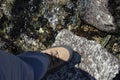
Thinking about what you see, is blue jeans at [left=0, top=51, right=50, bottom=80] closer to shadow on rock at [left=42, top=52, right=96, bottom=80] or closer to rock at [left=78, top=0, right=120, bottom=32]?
shadow on rock at [left=42, top=52, right=96, bottom=80]

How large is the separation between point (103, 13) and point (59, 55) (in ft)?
2.15

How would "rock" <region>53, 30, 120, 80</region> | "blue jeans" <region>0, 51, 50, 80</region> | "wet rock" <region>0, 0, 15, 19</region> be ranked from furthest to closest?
"wet rock" <region>0, 0, 15, 19</region> < "rock" <region>53, 30, 120, 80</region> < "blue jeans" <region>0, 51, 50, 80</region>

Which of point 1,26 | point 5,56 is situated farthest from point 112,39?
point 5,56

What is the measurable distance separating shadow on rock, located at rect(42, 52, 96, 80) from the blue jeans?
481 millimetres

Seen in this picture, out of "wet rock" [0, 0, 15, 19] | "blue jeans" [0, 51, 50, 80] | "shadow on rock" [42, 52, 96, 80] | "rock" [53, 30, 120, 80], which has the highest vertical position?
"wet rock" [0, 0, 15, 19]

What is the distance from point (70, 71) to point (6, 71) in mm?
1374

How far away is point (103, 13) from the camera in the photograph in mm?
3074

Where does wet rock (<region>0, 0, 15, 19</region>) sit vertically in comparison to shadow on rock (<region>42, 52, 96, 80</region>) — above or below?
above

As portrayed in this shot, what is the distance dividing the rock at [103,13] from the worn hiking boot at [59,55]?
428mm

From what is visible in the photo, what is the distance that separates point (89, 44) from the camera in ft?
10.4

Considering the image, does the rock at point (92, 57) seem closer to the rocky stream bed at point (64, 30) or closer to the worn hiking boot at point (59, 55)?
the rocky stream bed at point (64, 30)

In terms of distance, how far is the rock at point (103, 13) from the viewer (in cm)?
307

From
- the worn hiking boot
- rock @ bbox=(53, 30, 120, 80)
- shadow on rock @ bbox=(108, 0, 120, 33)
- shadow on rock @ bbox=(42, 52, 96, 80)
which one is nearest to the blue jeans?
the worn hiking boot

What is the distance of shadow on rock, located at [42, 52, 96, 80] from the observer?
3113 millimetres
